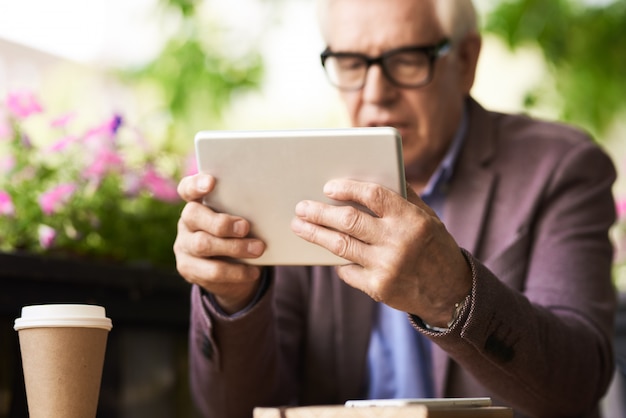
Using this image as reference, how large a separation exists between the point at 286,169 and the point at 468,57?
2.85 ft

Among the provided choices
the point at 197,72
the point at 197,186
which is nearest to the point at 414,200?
the point at 197,186

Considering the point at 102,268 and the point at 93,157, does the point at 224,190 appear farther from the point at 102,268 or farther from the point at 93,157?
the point at 93,157

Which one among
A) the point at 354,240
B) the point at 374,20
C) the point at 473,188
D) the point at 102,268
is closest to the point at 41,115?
the point at 102,268

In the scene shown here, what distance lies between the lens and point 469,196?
5.56ft

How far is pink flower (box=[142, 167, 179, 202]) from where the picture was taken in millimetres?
2227

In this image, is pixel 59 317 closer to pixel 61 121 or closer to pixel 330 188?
pixel 330 188

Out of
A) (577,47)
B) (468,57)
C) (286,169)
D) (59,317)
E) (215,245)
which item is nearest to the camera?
(59,317)

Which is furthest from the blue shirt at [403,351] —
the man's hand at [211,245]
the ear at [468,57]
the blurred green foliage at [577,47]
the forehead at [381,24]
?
the blurred green foliage at [577,47]

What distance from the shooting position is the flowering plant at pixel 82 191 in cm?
192

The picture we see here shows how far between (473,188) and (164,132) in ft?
5.90

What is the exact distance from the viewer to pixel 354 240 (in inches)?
42.7

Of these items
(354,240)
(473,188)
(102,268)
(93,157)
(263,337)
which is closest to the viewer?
(354,240)

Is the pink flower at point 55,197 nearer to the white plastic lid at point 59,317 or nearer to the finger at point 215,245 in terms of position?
the finger at point 215,245

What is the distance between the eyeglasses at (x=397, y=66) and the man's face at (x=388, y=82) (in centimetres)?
1
